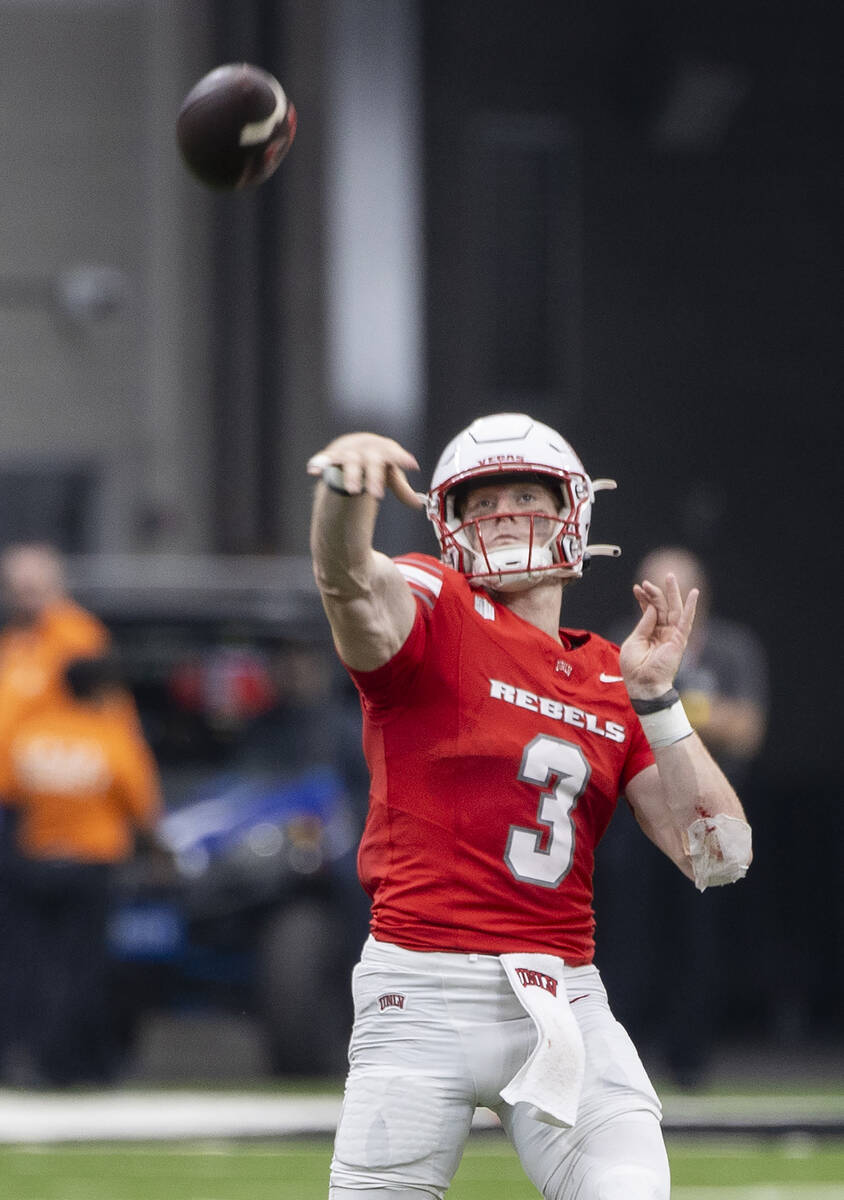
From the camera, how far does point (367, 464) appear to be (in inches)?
132

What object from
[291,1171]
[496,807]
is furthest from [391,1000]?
[291,1171]

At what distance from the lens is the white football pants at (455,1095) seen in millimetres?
3475

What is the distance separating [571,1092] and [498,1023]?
18cm

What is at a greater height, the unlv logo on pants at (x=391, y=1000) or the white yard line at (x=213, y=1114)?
the unlv logo on pants at (x=391, y=1000)

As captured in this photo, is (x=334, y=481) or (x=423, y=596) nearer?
(x=334, y=481)

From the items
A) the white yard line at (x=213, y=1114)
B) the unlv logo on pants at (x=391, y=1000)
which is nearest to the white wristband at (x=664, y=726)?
the unlv logo on pants at (x=391, y=1000)

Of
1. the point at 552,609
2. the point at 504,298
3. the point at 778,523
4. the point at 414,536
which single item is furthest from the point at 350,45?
the point at 552,609

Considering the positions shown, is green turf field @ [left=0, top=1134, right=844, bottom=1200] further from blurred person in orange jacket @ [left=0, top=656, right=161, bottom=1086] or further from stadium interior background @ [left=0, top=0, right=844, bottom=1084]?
stadium interior background @ [left=0, top=0, right=844, bottom=1084]

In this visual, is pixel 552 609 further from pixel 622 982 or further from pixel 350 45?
pixel 350 45

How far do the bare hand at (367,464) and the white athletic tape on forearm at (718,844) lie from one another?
33.5 inches

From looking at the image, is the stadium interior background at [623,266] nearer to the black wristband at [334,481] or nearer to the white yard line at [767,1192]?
the white yard line at [767,1192]

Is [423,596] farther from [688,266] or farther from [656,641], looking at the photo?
[688,266]

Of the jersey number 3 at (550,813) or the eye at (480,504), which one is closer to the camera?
the jersey number 3 at (550,813)

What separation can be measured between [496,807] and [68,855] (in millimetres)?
5095
